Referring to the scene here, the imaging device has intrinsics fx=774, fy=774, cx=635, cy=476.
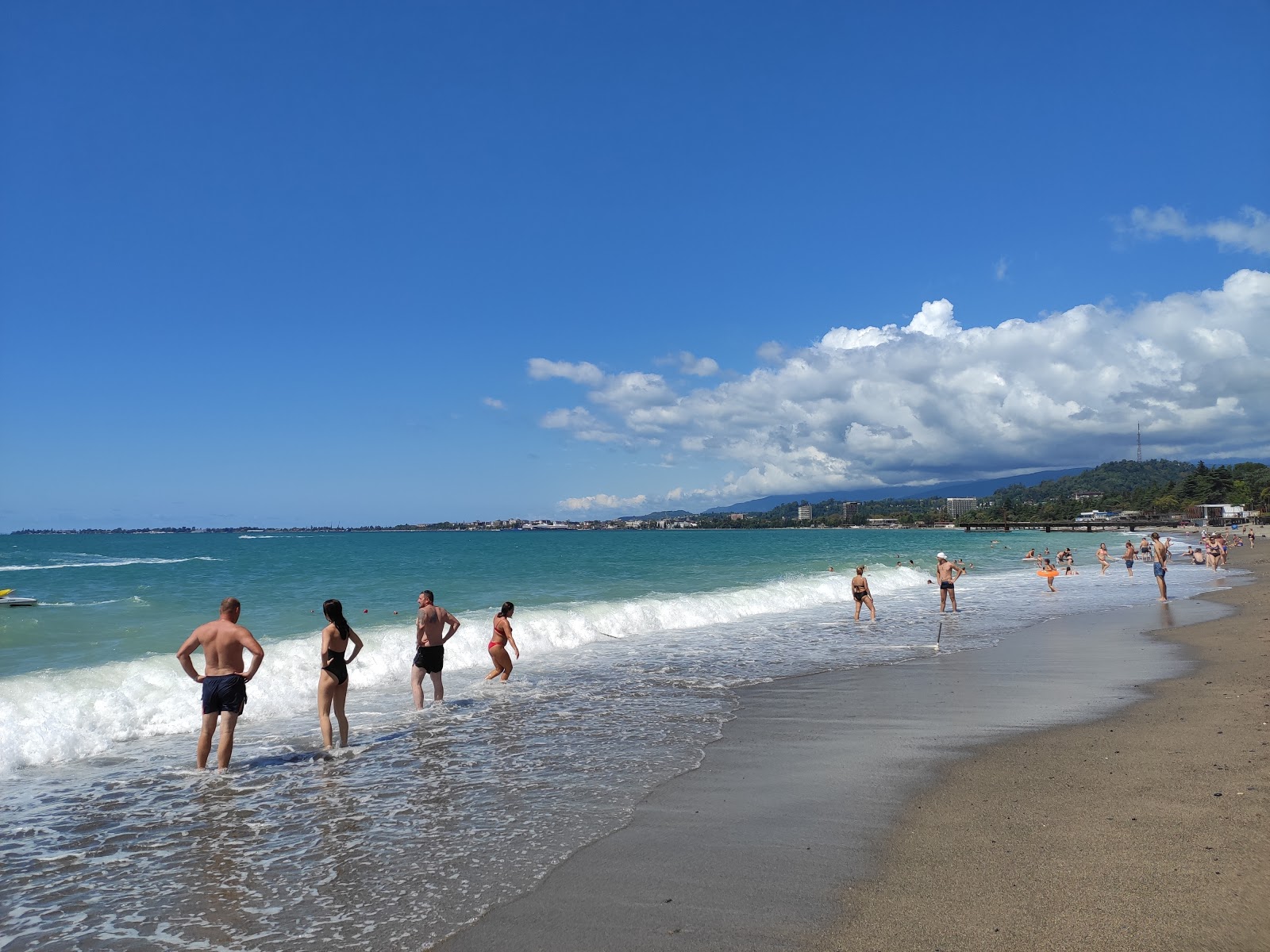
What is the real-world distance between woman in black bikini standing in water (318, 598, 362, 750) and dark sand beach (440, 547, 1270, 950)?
440cm

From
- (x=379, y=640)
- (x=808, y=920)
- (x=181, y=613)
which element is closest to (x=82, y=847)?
(x=808, y=920)

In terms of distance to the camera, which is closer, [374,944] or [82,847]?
[374,944]

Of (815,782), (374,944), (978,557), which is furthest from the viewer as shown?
(978,557)

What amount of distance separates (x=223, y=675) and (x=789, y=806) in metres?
6.42

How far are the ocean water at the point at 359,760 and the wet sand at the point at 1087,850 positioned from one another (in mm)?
2454

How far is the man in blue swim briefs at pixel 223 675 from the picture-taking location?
865 cm

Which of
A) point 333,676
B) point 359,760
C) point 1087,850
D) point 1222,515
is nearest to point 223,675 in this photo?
point 333,676

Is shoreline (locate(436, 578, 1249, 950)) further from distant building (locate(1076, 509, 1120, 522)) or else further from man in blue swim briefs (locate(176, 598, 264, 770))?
distant building (locate(1076, 509, 1120, 522))

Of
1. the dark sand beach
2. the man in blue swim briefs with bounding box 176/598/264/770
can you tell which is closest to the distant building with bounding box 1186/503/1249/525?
the dark sand beach

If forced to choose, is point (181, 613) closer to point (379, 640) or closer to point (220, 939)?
point (379, 640)

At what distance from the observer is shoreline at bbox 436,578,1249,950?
15.3 feet

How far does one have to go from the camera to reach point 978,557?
6091 cm

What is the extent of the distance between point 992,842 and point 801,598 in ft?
78.1

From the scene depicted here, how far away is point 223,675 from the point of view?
8.83m
